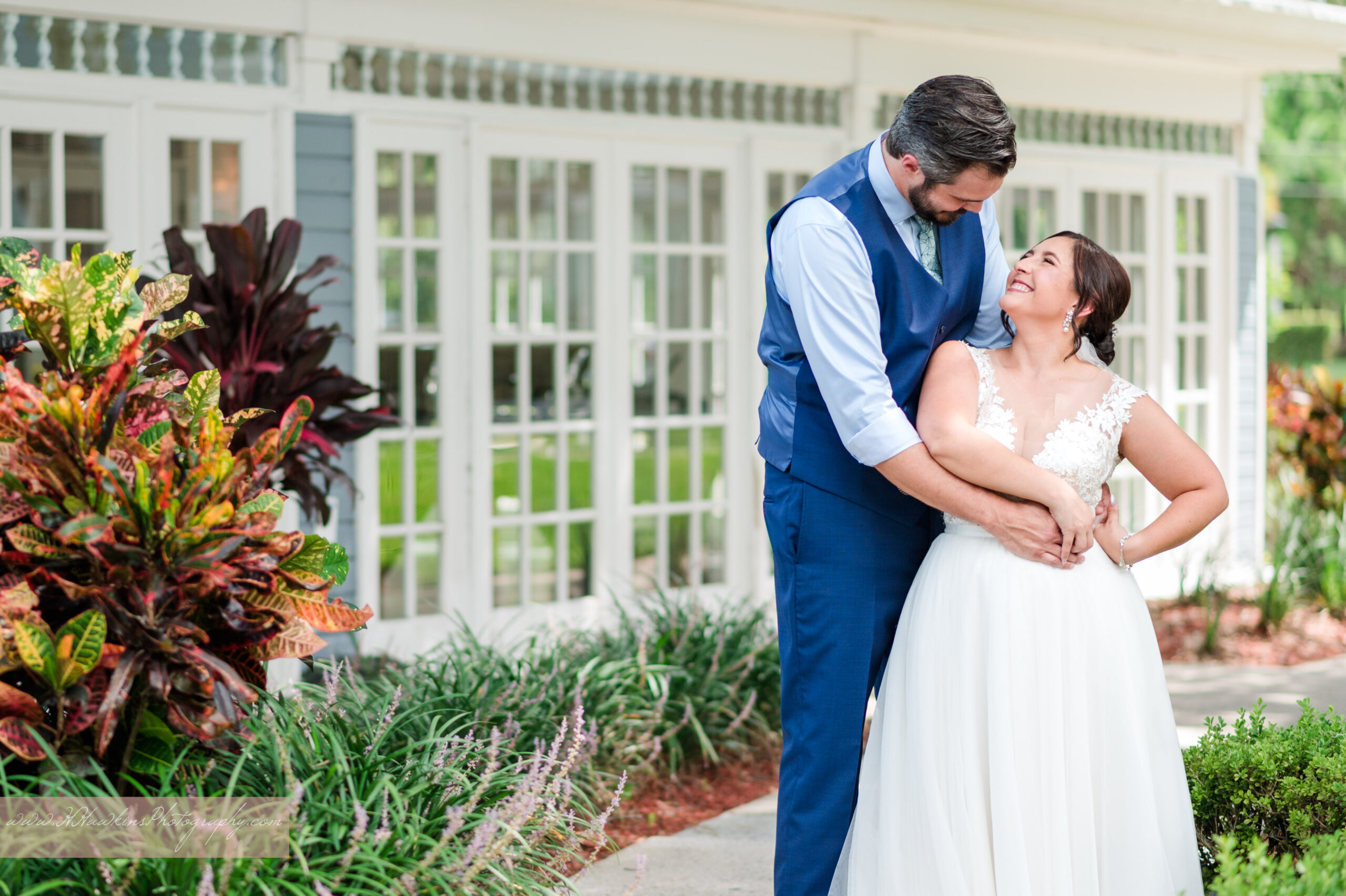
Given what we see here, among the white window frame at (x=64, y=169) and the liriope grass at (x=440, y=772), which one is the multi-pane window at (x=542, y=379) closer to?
the liriope grass at (x=440, y=772)

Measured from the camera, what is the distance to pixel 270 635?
2.54m

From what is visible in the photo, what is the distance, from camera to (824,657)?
116 inches

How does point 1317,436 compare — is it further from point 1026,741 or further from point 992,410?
point 1026,741

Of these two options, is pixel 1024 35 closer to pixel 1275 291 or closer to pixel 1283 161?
pixel 1275 291

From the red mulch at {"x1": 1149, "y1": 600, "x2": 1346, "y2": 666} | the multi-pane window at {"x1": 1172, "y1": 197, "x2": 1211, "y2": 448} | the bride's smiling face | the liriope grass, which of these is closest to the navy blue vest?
the bride's smiling face

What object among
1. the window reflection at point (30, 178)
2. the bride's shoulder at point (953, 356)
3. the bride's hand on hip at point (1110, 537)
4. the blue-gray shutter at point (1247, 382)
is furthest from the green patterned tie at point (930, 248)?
the blue-gray shutter at point (1247, 382)

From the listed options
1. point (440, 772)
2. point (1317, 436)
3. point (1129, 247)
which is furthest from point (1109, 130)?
point (440, 772)

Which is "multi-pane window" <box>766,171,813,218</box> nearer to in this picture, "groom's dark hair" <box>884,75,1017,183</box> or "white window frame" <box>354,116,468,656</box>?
"white window frame" <box>354,116,468,656</box>

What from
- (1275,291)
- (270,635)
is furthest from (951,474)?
(1275,291)

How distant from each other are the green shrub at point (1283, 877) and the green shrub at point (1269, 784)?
1.02ft

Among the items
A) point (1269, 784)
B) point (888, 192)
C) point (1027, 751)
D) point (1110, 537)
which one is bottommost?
point (1269, 784)

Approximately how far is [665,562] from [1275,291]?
26919mm

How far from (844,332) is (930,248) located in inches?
14.8

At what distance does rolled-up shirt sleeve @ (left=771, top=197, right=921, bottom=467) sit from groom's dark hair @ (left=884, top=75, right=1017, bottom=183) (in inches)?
8.8
